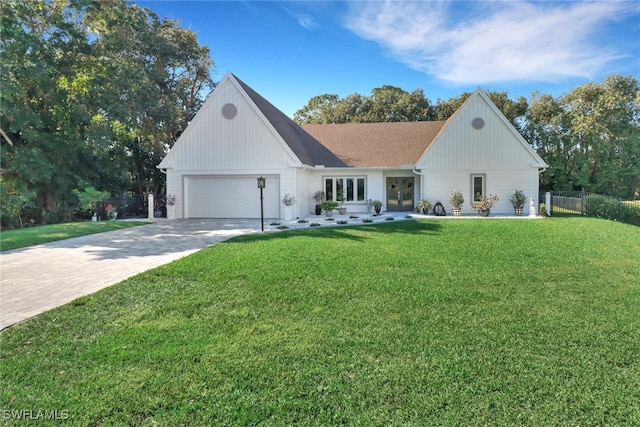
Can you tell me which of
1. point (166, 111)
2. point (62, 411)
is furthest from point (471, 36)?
point (166, 111)

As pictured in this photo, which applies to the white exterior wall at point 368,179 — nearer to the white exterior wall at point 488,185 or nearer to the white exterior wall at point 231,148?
the white exterior wall at point 488,185

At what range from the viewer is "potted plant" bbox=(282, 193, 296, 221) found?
1686 centimetres

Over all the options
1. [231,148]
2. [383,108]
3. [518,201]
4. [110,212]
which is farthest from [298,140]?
[383,108]

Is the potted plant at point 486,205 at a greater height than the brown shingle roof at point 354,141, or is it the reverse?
the brown shingle roof at point 354,141

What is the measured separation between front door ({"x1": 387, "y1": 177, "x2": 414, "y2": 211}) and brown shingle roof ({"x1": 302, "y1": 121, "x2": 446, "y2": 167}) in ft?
4.13

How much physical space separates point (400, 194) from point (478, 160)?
15.2ft

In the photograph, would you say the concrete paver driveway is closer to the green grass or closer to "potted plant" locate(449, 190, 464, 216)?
the green grass

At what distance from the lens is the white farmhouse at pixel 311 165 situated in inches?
675

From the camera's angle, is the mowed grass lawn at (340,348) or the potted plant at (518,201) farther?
the potted plant at (518,201)

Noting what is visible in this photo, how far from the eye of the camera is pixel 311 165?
1833cm

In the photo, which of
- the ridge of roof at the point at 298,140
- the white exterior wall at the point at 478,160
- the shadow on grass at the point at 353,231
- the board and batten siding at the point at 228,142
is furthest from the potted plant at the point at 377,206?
the board and batten siding at the point at 228,142

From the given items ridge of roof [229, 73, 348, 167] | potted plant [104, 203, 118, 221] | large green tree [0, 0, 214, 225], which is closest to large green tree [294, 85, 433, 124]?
ridge of roof [229, 73, 348, 167]

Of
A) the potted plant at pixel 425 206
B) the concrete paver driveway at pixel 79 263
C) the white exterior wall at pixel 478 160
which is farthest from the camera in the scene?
the potted plant at pixel 425 206

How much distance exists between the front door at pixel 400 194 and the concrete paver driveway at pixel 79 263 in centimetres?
1042
